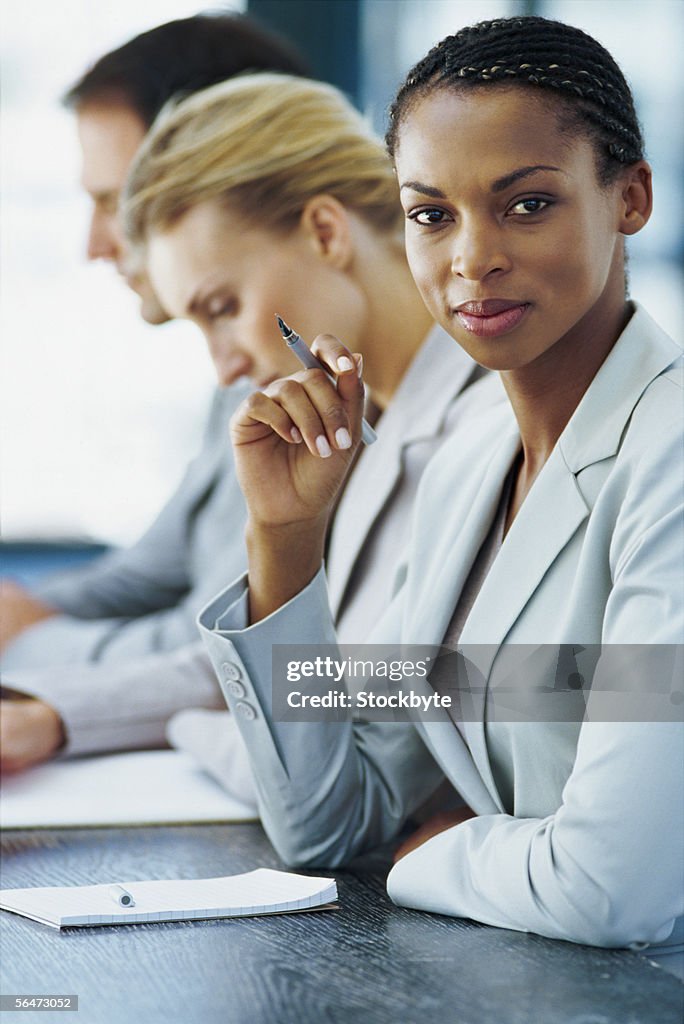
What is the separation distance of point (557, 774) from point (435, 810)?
36cm

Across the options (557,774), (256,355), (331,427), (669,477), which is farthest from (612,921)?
(256,355)

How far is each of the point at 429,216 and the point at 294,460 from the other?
0.26 m

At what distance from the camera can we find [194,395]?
3.52m

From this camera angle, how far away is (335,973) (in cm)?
86

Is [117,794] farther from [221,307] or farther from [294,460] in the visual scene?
[221,307]

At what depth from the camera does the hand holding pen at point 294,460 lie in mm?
1078

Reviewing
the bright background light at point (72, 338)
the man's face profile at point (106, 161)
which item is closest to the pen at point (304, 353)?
the man's face profile at point (106, 161)

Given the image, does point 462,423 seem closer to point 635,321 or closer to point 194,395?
point 635,321

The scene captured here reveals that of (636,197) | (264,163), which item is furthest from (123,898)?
(264,163)

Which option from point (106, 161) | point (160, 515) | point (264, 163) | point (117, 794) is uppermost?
Result: point (106, 161)

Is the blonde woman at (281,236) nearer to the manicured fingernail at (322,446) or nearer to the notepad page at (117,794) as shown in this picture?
the notepad page at (117,794)

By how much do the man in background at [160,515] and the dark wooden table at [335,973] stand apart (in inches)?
33.1

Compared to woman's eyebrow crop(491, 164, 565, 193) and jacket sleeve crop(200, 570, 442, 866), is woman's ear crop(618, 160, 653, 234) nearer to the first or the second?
woman's eyebrow crop(491, 164, 565, 193)

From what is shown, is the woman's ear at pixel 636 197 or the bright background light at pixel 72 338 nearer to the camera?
the woman's ear at pixel 636 197
